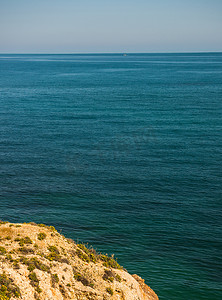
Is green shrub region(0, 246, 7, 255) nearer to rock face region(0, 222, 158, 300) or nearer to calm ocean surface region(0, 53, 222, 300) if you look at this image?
rock face region(0, 222, 158, 300)

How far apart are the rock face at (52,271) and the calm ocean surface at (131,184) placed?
1143 cm

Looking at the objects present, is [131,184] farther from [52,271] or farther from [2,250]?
[2,250]

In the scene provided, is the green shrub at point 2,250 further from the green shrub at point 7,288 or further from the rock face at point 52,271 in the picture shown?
the green shrub at point 7,288

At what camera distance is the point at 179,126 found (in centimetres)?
11662

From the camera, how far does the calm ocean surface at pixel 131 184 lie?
5116 cm

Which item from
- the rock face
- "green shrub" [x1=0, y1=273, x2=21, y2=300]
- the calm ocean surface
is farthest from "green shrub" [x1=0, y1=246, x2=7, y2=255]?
the calm ocean surface

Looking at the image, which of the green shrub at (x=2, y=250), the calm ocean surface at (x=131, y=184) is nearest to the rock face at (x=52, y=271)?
the green shrub at (x=2, y=250)

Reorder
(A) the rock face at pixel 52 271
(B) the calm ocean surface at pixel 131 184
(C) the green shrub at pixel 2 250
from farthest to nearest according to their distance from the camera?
(B) the calm ocean surface at pixel 131 184
(C) the green shrub at pixel 2 250
(A) the rock face at pixel 52 271

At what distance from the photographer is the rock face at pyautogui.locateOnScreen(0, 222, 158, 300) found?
2822 cm

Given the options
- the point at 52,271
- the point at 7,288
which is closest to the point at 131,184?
the point at 52,271

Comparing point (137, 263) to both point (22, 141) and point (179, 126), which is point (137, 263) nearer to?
point (22, 141)

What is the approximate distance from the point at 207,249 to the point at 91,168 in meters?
37.8

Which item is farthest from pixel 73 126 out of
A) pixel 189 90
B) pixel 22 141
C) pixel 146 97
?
pixel 189 90

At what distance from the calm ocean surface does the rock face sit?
11.4 metres
